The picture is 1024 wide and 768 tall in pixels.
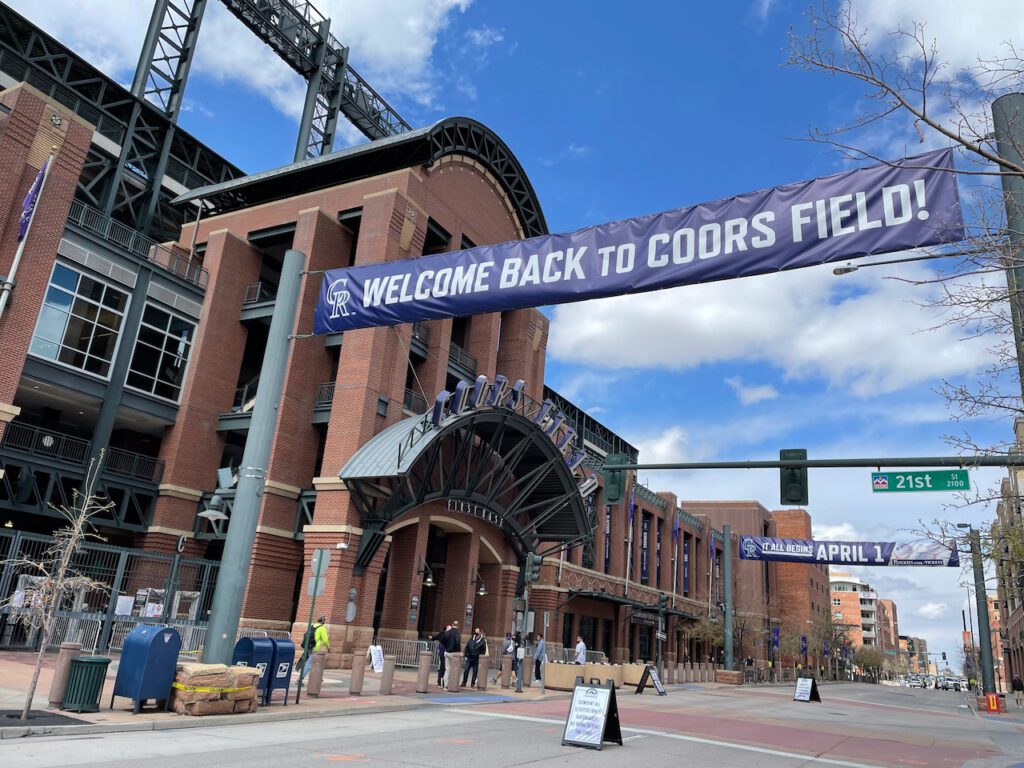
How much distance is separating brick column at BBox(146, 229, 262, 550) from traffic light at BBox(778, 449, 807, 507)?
2410 centimetres

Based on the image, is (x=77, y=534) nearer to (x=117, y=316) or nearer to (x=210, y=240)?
(x=117, y=316)

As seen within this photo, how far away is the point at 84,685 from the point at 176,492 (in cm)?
1905

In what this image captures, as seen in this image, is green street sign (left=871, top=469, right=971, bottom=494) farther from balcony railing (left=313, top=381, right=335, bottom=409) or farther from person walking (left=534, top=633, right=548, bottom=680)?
balcony railing (left=313, top=381, right=335, bottom=409)

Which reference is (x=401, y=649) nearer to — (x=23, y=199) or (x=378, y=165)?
(x=23, y=199)

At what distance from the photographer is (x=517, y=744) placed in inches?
481

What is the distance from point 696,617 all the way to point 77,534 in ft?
173

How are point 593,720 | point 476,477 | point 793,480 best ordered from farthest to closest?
1. point 476,477
2. point 793,480
3. point 593,720

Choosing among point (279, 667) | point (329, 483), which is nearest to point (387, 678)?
point (279, 667)

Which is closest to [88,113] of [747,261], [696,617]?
[747,261]

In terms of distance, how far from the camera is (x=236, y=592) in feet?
43.4

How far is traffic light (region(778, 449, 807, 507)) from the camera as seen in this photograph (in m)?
Answer: 13.4

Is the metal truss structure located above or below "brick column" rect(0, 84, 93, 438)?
above

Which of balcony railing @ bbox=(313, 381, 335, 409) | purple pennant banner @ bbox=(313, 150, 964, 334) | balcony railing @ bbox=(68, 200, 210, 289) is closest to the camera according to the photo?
purple pennant banner @ bbox=(313, 150, 964, 334)

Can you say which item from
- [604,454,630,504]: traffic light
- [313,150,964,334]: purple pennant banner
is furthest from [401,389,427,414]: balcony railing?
[313,150,964,334]: purple pennant banner
